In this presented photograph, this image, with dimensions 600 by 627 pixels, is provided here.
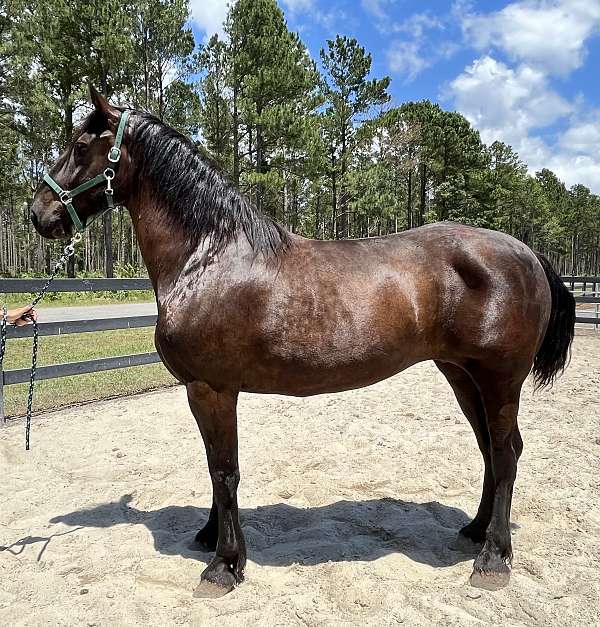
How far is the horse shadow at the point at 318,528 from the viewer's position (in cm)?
279

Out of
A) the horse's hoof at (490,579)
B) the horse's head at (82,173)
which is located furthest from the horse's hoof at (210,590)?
the horse's head at (82,173)

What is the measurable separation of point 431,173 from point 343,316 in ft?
126

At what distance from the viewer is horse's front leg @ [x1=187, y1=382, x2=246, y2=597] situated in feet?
8.05

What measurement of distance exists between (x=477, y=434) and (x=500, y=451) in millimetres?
346

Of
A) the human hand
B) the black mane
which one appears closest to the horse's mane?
the black mane

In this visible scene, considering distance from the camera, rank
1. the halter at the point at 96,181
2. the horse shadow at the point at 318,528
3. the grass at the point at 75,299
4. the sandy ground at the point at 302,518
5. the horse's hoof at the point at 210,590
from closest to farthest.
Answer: the sandy ground at the point at 302,518 → the horse's hoof at the point at 210,590 → the halter at the point at 96,181 → the horse shadow at the point at 318,528 → the grass at the point at 75,299

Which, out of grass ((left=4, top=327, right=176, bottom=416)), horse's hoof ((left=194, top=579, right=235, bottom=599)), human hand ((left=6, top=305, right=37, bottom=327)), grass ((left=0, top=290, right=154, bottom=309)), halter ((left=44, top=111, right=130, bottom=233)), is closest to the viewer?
Answer: horse's hoof ((left=194, top=579, right=235, bottom=599))

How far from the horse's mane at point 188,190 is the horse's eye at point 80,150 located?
0.24m

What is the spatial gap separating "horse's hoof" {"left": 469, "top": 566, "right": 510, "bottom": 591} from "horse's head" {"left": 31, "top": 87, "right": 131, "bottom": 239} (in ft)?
Answer: 9.41

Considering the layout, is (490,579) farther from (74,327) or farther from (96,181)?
(74,327)

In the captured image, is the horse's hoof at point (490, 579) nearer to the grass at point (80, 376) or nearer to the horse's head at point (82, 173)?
the horse's head at point (82, 173)

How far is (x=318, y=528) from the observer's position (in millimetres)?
3045

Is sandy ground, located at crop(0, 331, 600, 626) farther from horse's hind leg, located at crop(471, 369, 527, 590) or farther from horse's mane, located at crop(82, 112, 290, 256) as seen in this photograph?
horse's mane, located at crop(82, 112, 290, 256)

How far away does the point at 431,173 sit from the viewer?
123 ft
